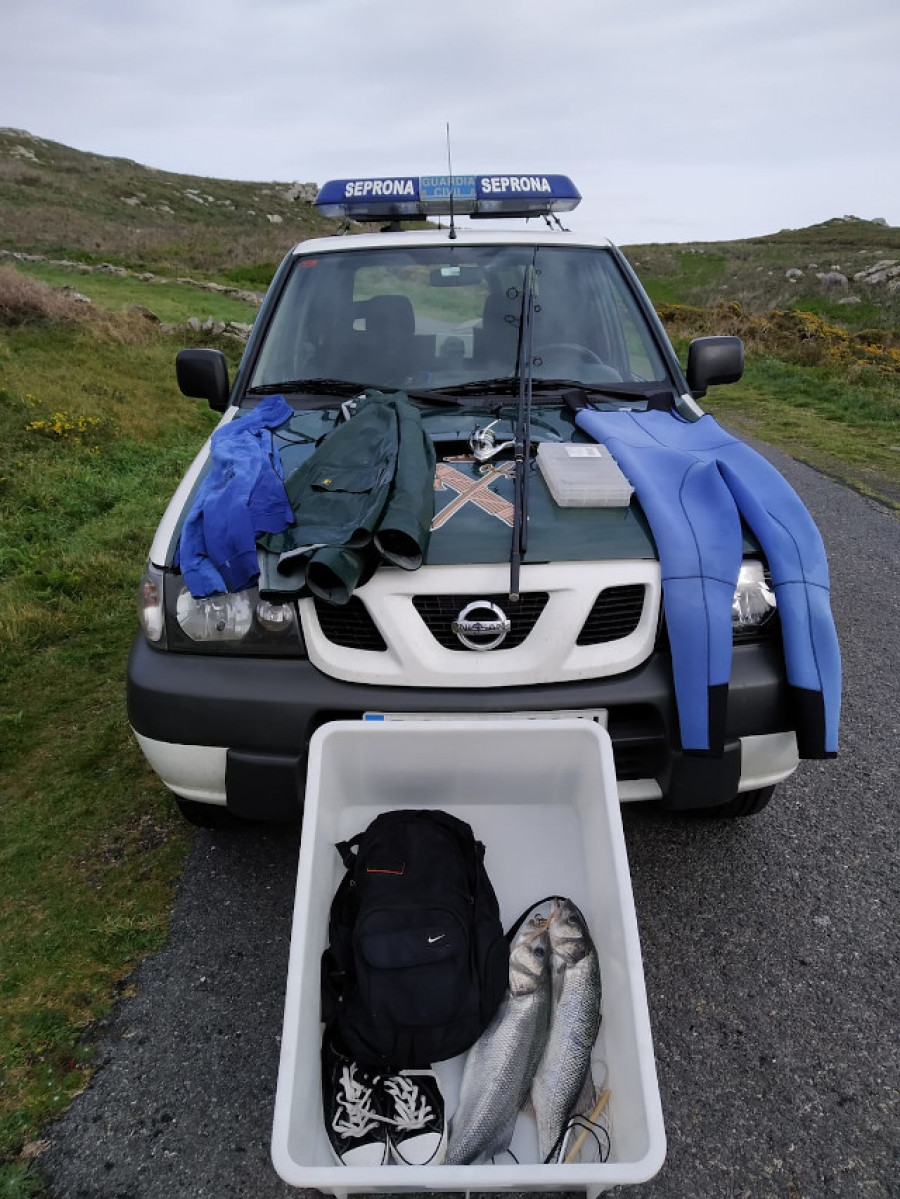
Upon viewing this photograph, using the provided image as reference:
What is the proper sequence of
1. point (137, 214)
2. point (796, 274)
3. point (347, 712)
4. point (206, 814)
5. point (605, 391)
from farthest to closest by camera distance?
point (137, 214) → point (796, 274) → point (605, 391) → point (206, 814) → point (347, 712)

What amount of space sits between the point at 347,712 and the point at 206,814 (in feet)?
2.77

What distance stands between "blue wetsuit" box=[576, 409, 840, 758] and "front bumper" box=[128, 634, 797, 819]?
0.07 metres

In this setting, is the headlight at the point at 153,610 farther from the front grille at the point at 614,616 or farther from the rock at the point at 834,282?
the rock at the point at 834,282

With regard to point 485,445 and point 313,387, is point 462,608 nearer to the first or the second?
point 485,445

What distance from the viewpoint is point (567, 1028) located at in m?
1.89

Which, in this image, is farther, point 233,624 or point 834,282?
point 834,282

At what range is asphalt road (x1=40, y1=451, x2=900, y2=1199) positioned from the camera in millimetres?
1873

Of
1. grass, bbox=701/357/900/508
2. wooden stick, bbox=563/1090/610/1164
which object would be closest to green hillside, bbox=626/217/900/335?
grass, bbox=701/357/900/508

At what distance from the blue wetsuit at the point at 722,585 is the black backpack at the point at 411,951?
75cm

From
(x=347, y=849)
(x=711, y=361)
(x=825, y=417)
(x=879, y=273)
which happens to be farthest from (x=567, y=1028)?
(x=879, y=273)

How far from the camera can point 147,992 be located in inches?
91.8

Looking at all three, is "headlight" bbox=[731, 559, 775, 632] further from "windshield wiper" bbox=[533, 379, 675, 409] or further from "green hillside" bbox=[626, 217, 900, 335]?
"green hillside" bbox=[626, 217, 900, 335]

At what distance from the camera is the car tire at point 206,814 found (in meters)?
2.75

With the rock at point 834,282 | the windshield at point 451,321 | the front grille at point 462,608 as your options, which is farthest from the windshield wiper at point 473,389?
the rock at point 834,282
